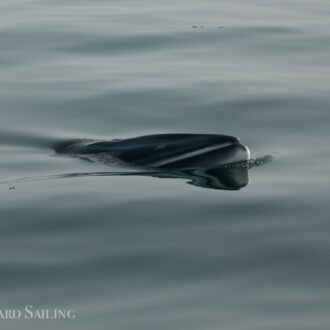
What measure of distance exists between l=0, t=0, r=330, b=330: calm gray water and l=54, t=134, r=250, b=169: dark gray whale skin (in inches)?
12.5

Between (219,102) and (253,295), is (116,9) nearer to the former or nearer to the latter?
(219,102)

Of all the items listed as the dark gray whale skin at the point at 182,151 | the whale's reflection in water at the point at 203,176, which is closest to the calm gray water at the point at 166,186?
the whale's reflection in water at the point at 203,176

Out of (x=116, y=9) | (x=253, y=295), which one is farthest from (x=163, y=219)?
(x=116, y=9)

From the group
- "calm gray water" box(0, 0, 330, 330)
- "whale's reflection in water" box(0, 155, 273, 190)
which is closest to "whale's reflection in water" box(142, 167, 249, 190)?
"whale's reflection in water" box(0, 155, 273, 190)

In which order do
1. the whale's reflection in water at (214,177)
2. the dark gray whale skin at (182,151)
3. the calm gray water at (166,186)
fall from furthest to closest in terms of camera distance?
the dark gray whale skin at (182,151) → the whale's reflection in water at (214,177) → the calm gray water at (166,186)

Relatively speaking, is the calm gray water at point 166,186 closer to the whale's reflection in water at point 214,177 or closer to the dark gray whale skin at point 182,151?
the whale's reflection in water at point 214,177

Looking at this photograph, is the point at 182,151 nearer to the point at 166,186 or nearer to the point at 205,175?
the point at 205,175

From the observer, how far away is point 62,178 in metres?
15.3

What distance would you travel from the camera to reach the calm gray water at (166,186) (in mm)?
10727

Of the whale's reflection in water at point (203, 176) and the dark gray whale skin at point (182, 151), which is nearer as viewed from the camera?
the whale's reflection in water at point (203, 176)

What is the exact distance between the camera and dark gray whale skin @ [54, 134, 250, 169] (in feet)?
49.3

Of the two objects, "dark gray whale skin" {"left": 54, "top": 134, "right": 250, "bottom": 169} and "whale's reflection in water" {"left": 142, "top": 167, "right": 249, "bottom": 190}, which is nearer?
"whale's reflection in water" {"left": 142, "top": 167, "right": 249, "bottom": 190}

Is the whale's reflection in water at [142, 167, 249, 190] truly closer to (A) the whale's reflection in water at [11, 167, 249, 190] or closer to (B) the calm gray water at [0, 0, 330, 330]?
(A) the whale's reflection in water at [11, 167, 249, 190]

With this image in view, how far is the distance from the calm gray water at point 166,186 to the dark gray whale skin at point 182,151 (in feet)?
1.04
